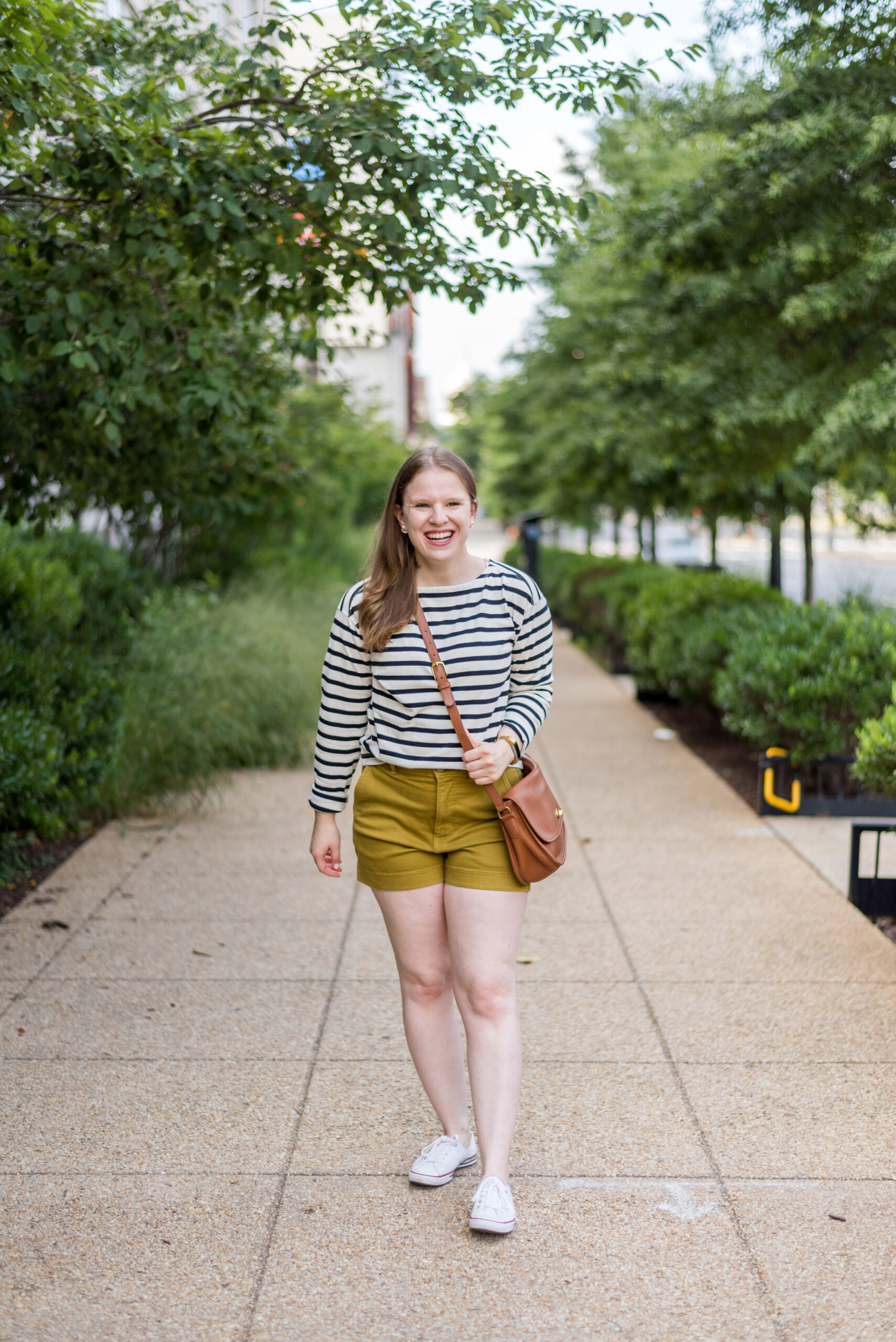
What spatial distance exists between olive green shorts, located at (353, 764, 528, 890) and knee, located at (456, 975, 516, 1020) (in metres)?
0.22

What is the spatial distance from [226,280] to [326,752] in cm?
256

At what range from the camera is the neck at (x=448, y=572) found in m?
3.13

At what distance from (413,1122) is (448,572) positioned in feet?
5.30

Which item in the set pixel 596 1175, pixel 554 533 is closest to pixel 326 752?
pixel 596 1175

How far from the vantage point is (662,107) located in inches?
330

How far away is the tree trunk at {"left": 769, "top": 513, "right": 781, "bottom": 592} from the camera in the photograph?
1355 centimetres

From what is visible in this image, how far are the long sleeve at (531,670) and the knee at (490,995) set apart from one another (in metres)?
0.55

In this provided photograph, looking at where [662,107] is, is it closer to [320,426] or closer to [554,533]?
[320,426]

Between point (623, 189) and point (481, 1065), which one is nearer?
point (481, 1065)

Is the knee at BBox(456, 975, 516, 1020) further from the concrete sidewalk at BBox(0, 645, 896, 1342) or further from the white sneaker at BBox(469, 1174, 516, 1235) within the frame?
the concrete sidewalk at BBox(0, 645, 896, 1342)

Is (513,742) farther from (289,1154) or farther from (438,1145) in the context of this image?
(289,1154)

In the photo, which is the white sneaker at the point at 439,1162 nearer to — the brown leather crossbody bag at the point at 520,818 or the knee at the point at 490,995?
the knee at the point at 490,995

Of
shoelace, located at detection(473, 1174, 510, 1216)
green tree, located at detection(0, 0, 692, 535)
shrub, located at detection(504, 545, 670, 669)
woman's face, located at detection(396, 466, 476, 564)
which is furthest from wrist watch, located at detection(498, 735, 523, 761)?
shrub, located at detection(504, 545, 670, 669)

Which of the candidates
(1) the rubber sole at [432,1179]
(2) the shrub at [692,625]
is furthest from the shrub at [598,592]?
(1) the rubber sole at [432,1179]
